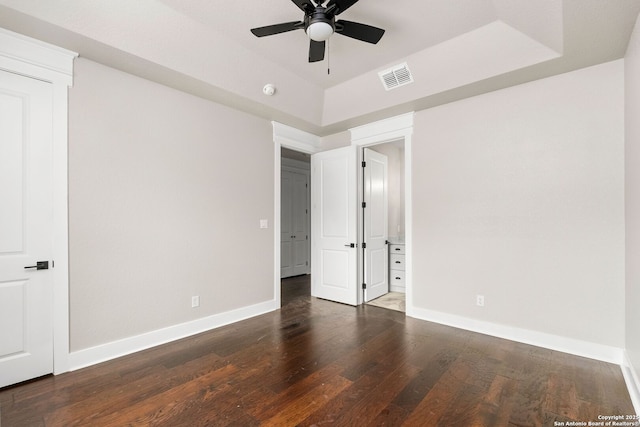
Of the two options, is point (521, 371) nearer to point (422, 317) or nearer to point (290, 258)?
point (422, 317)

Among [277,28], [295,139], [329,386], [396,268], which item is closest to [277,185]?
[295,139]

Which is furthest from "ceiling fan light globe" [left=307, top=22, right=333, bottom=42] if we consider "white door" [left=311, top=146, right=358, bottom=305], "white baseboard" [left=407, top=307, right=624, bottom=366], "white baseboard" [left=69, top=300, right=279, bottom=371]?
"white baseboard" [left=407, top=307, right=624, bottom=366]

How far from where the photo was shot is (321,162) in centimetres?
472

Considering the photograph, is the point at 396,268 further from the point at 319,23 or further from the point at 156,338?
the point at 319,23

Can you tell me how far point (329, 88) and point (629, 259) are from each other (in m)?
3.48

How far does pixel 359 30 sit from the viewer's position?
2260 mm

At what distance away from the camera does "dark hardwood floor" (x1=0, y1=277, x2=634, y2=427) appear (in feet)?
6.18

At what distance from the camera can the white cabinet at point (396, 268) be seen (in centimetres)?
494

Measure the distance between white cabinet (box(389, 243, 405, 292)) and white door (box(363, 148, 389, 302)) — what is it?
10 centimetres

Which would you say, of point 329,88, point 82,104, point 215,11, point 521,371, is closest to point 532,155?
point 521,371

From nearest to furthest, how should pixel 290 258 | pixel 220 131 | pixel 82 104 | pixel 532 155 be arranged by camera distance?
pixel 82 104, pixel 532 155, pixel 220 131, pixel 290 258

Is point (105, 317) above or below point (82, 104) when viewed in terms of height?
below

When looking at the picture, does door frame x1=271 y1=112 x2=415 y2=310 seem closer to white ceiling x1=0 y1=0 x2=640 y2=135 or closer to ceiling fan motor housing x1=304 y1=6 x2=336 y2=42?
white ceiling x1=0 y1=0 x2=640 y2=135

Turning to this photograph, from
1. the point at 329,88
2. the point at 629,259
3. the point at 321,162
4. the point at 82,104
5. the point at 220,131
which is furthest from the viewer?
the point at 321,162
